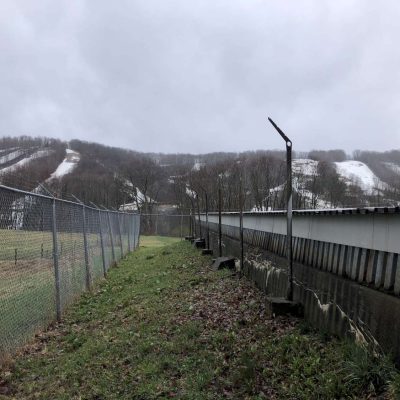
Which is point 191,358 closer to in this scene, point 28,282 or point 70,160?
point 28,282

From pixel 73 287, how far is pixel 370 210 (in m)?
6.68

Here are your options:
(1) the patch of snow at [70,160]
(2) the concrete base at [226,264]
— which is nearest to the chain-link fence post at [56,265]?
(2) the concrete base at [226,264]

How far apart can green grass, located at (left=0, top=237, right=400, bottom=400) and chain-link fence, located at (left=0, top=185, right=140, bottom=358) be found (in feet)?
1.23

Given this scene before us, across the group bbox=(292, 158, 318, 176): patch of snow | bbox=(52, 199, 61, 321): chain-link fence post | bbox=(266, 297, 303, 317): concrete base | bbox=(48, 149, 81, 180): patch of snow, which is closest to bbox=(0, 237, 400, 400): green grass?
bbox=(266, 297, 303, 317): concrete base

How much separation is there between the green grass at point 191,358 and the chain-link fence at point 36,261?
0.37 m

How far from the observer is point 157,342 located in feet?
19.6

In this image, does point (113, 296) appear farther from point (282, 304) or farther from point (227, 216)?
point (227, 216)

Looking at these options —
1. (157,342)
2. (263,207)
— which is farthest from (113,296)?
(263,207)

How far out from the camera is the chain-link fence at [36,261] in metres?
5.76

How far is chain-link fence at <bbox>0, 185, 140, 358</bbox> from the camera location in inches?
227

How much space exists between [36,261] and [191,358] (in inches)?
122

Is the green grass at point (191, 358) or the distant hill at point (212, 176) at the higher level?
the distant hill at point (212, 176)

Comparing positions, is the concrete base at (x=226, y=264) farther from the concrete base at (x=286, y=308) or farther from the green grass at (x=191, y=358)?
the concrete base at (x=286, y=308)

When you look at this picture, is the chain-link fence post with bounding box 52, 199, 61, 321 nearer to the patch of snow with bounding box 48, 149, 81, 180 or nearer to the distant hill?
the distant hill
